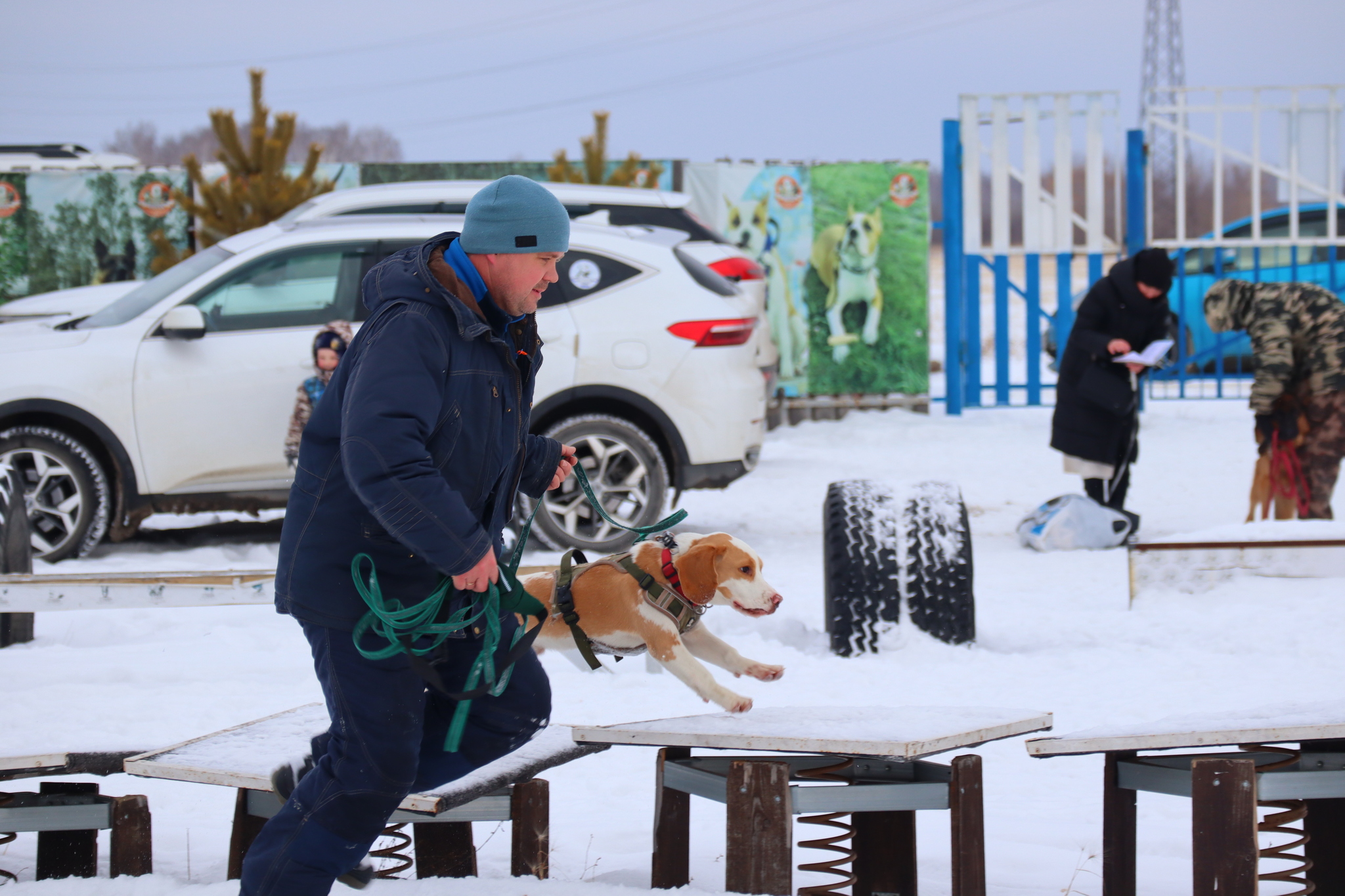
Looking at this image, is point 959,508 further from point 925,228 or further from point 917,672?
point 925,228

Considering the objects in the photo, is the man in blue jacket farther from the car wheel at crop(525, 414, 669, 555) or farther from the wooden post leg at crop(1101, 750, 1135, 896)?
the car wheel at crop(525, 414, 669, 555)

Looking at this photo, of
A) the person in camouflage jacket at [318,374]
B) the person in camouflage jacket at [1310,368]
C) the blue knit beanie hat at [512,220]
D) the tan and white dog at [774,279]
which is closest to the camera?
the blue knit beanie hat at [512,220]

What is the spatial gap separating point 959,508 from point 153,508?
4.39 metres

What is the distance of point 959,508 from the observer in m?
5.27

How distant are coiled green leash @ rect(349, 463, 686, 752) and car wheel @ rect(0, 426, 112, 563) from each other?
4984 mm

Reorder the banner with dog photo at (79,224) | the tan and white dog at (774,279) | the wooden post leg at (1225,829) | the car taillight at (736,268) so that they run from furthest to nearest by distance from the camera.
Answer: the banner with dog photo at (79,224), the tan and white dog at (774,279), the car taillight at (736,268), the wooden post leg at (1225,829)

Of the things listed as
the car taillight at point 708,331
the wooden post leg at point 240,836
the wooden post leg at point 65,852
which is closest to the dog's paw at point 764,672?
the wooden post leg at point 240,836

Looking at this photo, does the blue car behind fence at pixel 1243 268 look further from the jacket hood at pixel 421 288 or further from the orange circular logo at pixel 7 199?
the jacket hood at pixel 421 288

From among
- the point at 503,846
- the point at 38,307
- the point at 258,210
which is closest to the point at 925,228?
the point at 258,210

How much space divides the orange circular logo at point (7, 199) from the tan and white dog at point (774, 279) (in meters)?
7.81

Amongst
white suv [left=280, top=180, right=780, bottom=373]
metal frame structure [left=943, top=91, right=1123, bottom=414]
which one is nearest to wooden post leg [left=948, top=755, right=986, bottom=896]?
white suv [left=280, top=180, right=780, bottom=373]

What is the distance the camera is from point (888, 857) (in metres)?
3.12

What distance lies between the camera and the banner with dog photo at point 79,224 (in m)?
14.3

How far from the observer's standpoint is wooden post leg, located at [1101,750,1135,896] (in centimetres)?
296
